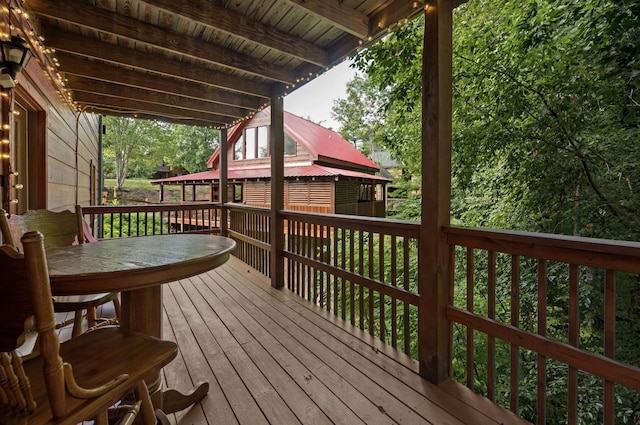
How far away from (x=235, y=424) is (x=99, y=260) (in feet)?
3.41

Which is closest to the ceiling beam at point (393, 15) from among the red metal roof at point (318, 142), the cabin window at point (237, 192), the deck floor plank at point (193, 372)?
the deck floor plank at point (193, 372)

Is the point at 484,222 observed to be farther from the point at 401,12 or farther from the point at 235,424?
the point at 235,424

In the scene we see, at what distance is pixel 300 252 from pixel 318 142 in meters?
9.46

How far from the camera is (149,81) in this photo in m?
3.50

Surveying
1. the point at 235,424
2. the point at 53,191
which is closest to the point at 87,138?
the point at 53,191

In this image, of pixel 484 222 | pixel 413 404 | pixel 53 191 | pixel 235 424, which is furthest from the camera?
pixel 484 222

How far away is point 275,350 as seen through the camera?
7.11 feet

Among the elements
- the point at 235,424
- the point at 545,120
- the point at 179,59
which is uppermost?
the point at 179,59

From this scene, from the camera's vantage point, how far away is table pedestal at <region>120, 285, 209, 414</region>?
147 centimetres

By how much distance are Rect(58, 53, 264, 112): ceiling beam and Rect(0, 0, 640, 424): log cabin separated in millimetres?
17

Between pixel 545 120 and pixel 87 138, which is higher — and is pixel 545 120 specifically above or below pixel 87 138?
below

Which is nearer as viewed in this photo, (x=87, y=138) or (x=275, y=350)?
(x=275, y=350)

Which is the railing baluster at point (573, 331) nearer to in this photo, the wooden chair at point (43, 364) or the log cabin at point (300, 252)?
the log cabin at point (300, 252)

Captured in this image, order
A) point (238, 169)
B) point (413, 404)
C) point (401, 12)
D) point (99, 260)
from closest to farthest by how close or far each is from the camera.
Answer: point (99, 260) < point (413, 404) < point (401, 12) < point (238, 169)
